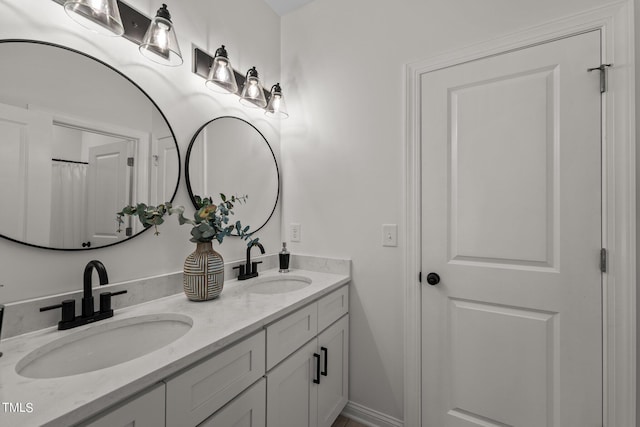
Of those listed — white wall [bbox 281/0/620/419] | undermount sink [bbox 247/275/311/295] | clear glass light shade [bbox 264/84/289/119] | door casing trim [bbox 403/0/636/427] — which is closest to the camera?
door casing trim [bbox 403/0/636/427]

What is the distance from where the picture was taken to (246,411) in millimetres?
1014

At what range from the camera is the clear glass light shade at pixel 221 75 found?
57.2 inches

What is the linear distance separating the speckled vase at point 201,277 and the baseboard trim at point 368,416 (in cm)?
111

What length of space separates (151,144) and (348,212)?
108 cm

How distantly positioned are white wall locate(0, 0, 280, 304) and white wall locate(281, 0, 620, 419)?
0.84 ft

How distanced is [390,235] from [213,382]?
1.11 m

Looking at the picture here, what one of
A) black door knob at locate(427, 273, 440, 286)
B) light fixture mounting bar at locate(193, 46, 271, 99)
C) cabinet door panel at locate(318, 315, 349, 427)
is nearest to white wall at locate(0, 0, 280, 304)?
light fixture mounting bar at locate(193, 46, 271, 99)

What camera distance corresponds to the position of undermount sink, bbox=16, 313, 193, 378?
839 mm

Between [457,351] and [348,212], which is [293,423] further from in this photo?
[348,212]

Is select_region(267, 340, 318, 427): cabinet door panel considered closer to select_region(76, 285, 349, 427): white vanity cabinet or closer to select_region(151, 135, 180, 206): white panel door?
select_region(76, 285, 349, 427): white vanity cabinet

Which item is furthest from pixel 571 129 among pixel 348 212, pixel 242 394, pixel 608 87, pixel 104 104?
pixel 104 104

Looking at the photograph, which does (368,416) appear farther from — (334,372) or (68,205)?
(68,205)

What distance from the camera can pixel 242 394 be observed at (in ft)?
3.28

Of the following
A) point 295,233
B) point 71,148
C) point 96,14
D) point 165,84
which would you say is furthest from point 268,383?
point 96,14
